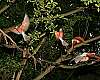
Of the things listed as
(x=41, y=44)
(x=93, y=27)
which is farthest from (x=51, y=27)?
(x=93, y=27)

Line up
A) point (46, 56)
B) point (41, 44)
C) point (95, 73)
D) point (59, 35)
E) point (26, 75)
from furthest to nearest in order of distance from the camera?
point (95, 73), point (26, 75), point (46, 56), point (41, 44), point (59, 35)

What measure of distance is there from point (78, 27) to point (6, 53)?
0.59 metres

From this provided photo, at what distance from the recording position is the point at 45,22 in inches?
55.8

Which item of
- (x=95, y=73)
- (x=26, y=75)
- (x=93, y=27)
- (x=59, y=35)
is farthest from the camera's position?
(x=95, y=73)

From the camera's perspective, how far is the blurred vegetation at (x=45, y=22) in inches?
55.9

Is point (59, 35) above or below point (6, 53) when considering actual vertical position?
above

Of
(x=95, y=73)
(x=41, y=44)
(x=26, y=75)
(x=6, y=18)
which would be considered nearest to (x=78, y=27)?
(x=41, y=44)

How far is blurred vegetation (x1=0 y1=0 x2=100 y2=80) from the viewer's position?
Answer: 1.42 meters

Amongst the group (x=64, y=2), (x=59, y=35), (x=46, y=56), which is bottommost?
(x=46, y=56)

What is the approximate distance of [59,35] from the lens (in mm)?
1372

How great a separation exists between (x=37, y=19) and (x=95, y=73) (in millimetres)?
3038

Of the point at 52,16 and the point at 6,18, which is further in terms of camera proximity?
the point at 6,18

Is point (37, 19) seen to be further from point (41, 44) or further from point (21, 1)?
point (41, 44)

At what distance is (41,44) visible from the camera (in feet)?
6.00
